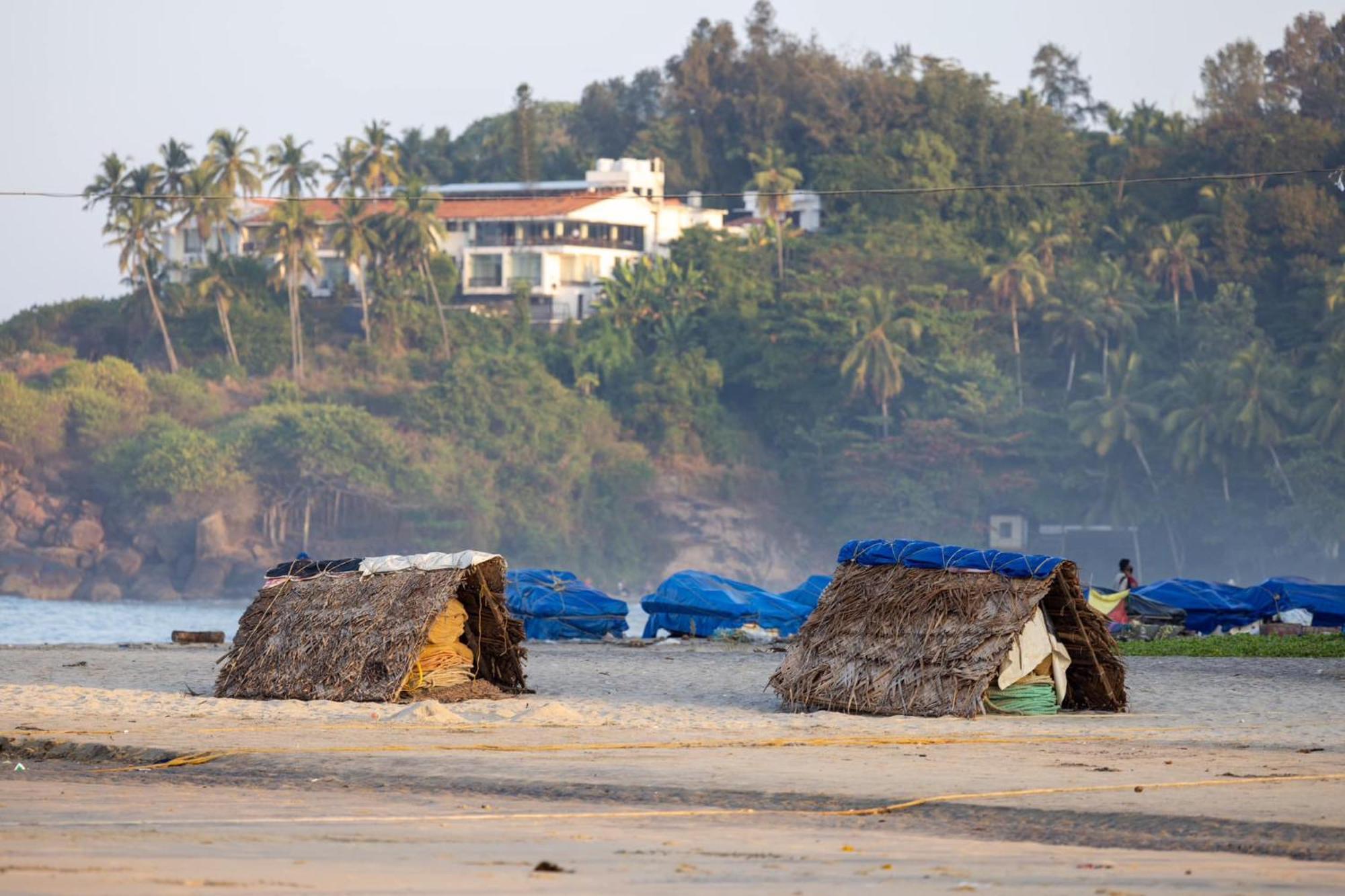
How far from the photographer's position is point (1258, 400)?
86.4m

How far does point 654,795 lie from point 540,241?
89.9 meters

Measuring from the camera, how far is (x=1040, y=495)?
94.4 meters

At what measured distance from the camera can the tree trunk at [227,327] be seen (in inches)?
3686

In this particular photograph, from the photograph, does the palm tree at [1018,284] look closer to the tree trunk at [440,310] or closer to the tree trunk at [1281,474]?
the tree trunk at [1281,474]

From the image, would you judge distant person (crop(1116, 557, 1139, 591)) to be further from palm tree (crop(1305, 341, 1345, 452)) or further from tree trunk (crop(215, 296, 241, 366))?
tree trunk (crop(215, 296, 241, 366))

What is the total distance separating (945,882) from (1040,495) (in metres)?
86.8

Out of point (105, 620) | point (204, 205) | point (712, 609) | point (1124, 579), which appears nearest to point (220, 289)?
point (204, 205)

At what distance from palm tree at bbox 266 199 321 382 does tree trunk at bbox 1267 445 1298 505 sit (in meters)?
46.1

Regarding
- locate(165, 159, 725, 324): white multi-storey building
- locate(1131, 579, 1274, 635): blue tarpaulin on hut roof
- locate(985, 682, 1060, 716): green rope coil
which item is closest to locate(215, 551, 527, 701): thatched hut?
locate(985, 682, 1060, 716): green rope coil

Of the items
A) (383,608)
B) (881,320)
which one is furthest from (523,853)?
(881,320)

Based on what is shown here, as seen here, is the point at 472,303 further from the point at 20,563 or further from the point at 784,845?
the point at 784,845

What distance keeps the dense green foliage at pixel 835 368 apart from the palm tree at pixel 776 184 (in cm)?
26

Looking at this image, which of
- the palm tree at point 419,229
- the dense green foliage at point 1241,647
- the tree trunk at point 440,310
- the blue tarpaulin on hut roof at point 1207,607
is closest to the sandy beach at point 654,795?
the dense green foliage at point 1241,647

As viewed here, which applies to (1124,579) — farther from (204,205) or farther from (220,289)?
(204,205)
